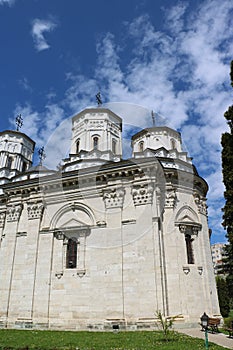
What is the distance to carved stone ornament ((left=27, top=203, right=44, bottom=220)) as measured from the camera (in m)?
17.3

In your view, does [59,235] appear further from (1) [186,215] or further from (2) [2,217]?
(1) [186,215]

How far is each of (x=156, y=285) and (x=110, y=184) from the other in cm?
589

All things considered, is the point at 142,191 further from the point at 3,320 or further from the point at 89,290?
the point at 3,320

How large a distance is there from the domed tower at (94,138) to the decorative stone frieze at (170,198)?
6484 millimetres

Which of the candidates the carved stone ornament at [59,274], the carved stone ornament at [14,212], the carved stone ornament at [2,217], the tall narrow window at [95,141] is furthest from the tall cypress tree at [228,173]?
the carved stone ornament at [2,217]

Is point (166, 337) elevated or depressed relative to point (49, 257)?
depressed

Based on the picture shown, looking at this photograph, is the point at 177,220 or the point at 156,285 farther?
the point at 177,220

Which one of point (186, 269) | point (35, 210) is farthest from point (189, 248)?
point (35, 210)

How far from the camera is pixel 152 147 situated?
25438 mm

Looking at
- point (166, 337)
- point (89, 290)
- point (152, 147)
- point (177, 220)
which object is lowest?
point (166, 337)

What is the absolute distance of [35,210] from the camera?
17.4 metres

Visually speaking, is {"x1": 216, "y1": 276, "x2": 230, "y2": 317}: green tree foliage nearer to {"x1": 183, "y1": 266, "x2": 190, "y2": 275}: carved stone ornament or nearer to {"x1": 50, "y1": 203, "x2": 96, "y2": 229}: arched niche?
{"x1": 183, "y1": 266, "x2": 190, "y2": 275}: carved stone ornament

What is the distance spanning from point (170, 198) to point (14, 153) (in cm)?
1756

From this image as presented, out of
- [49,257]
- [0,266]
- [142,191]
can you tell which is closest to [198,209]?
[142,191]
